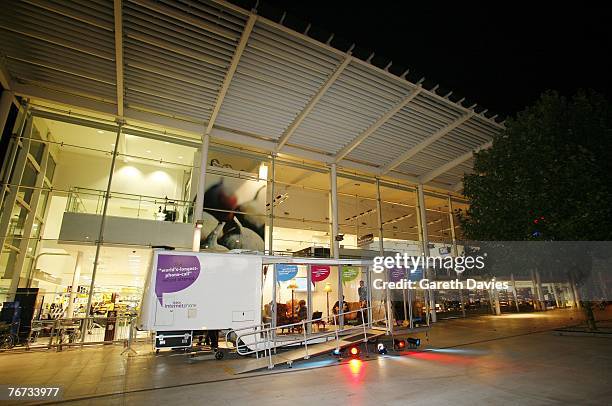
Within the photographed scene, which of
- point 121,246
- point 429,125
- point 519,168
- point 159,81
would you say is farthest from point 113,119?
point 519,168

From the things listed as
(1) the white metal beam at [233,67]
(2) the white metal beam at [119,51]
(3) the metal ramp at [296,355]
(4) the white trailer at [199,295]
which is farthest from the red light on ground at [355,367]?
(2) the white metal beam at [119,51]

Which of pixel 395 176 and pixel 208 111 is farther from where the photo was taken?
pixel 395 176

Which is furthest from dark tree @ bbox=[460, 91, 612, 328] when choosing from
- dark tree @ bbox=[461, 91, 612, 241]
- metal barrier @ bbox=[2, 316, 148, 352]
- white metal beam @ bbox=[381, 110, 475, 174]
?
metal barrier @ bbox=[2, 316, 148, 352]

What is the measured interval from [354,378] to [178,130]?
42.8 ft

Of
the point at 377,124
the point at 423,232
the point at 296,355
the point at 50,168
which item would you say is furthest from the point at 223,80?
the point at 423,232

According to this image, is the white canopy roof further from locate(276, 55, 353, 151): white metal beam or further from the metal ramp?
the metal ramp

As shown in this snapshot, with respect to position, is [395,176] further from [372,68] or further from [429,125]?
[372,68]

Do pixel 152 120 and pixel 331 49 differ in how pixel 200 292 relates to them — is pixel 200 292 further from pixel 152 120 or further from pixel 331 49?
pixel 331 49

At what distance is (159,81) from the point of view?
42.9 feet

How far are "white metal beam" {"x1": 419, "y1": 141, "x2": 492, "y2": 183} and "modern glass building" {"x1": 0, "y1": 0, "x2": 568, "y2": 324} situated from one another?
122 mm

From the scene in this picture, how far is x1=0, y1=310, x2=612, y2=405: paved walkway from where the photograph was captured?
5551 millimetres

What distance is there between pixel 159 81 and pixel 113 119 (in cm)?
350

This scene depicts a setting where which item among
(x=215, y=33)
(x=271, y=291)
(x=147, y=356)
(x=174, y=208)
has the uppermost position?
(x=215, y=33)

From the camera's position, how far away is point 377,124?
16484 mm
